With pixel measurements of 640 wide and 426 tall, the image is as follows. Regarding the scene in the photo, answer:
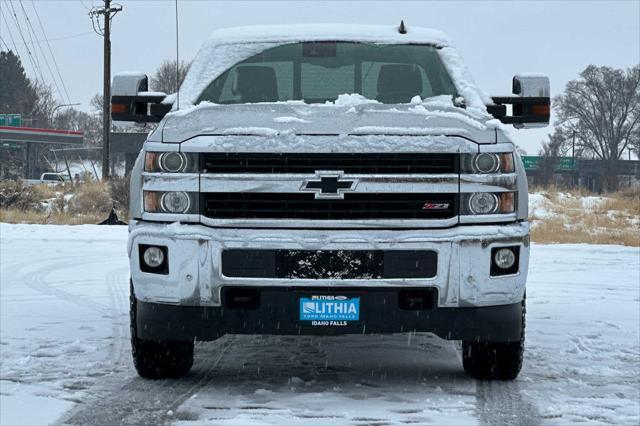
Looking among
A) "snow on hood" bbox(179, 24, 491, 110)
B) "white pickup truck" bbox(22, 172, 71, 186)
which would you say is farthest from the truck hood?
"white pickup truck" bbox(22, 172, 71, 186)

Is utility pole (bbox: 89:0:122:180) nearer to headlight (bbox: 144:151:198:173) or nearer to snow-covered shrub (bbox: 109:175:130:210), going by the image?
snow-covered shrub (bbox: 109:175:130:210)

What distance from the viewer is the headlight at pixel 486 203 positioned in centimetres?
456

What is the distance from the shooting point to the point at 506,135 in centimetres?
472

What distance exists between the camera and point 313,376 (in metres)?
5.21

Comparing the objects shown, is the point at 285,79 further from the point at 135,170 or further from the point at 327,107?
the point at 135,170

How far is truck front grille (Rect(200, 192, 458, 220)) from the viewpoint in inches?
178

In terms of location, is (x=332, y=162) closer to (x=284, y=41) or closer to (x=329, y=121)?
(x=329, y=121)

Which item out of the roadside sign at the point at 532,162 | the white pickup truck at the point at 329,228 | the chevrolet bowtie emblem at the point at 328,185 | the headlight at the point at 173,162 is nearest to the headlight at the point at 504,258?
the white pickup truck at the point at 329,228

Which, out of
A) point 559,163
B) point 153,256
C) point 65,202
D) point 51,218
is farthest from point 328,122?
point 559,163

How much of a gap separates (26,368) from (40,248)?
8859mm

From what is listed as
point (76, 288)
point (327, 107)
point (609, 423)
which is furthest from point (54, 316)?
point (609, 423)

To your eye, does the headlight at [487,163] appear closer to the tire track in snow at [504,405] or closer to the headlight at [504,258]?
the headlight at [504,258]

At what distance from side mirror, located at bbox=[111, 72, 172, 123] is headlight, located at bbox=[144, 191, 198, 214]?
3.83ft

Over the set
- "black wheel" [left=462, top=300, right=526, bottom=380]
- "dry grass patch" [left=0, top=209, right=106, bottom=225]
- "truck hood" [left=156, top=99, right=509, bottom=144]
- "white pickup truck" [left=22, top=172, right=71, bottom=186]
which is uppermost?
"truck hood" [left=156, top=99, right=509, bottom=144]
